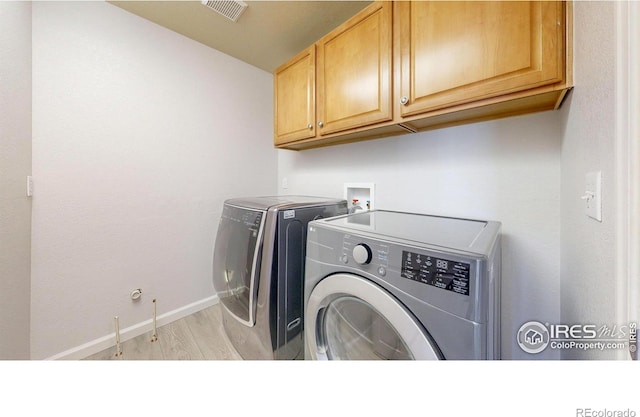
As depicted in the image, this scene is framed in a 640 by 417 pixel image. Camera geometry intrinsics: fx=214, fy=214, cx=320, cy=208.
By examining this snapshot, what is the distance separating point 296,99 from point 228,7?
2.20 feet

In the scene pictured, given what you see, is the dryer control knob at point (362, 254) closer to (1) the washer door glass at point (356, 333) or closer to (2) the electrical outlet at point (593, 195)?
(1) the washer door glass at point (356, 333)

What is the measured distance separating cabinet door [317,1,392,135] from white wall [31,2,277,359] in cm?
108

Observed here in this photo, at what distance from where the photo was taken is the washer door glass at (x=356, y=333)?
0.80m

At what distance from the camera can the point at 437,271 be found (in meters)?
0.58

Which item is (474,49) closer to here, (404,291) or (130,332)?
(404,291)

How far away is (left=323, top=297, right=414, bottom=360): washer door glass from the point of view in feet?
2.62

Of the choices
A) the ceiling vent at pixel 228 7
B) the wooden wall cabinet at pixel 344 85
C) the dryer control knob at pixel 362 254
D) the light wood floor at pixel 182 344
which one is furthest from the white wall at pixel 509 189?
the light wood floor at pixel 182 344

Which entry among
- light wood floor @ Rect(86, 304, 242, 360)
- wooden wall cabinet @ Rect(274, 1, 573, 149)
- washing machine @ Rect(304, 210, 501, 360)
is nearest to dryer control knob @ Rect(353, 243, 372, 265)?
washing machine @ Rect(304, 210, 501, 360)

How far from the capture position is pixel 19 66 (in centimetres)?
106

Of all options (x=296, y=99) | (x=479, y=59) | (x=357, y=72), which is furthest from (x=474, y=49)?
(x=296, y=99)

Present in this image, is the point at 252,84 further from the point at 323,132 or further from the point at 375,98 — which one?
the point at 375,98

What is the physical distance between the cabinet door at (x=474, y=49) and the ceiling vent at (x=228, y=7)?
100cm
